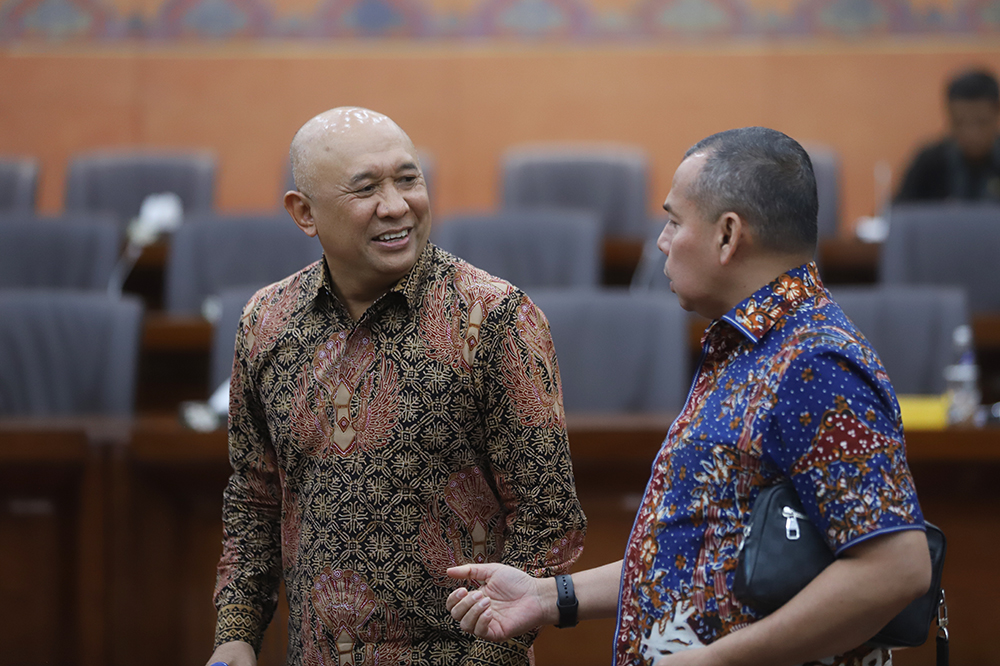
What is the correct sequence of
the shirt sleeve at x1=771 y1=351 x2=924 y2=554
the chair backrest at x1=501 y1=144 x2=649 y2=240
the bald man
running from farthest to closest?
the chair backrest at x1=501 y1=144 x2=649 y2=240 → the bald man → the shirt sleeve at x1=771 y1=351 x2=924 y2=554

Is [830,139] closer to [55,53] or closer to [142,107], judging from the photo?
[142,107]

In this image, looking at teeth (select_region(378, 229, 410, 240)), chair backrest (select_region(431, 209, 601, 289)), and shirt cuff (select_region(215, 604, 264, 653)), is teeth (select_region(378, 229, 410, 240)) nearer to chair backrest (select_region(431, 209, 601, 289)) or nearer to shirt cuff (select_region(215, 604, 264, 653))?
shirt cuff (select_region(215, 604, 264, 653))

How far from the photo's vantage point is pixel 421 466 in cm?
119

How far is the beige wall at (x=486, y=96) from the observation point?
17.5ft

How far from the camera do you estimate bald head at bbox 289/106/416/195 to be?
1.22 meters

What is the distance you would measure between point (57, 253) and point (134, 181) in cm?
122

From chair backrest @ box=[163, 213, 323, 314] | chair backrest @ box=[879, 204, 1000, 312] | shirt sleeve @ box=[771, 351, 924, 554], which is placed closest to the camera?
shirt sleeve @ box=[771, 351, 924, 554]

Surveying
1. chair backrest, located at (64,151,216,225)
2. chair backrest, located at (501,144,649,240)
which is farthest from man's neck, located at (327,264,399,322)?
chair backrest, located at (64,151,216,225)

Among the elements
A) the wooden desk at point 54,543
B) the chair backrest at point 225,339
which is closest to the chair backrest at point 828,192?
the chair backrest at point 225,339

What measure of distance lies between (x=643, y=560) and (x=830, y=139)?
15.8 ft

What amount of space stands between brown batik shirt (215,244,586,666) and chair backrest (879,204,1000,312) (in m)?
2.25

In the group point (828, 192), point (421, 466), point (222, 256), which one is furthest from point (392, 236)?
point (828, 192)

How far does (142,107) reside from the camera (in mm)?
5434

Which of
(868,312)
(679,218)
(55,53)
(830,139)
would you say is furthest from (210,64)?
(679,218)
